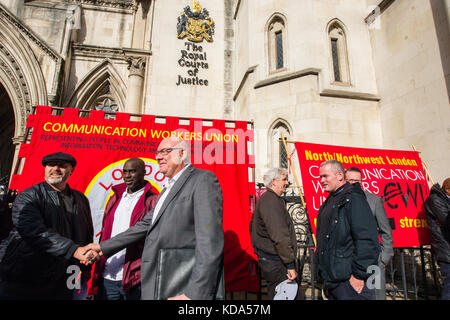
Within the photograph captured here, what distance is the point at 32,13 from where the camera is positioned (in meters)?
10.3

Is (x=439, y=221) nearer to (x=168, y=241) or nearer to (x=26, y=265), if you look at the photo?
(x=168, y=241)

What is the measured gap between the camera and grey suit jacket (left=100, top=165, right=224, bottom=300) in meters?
1.58

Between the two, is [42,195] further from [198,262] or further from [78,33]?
[78,33]

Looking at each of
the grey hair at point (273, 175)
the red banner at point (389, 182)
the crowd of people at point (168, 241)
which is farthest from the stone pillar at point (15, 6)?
the grey hair at point (273, 175)

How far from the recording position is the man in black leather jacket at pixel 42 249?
2.07 m

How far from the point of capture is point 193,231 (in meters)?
1.81

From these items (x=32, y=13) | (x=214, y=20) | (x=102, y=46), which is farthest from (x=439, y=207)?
(x=32, y=13)

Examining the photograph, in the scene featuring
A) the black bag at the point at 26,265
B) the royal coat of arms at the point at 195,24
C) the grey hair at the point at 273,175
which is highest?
the royal coat of arms at the point at 195,24

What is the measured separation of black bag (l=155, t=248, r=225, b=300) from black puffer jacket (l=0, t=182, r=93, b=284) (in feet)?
3.05

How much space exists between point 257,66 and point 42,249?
7.65 meters

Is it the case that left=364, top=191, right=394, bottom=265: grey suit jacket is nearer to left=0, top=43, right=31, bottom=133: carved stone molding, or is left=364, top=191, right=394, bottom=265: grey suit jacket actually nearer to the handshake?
the handshake

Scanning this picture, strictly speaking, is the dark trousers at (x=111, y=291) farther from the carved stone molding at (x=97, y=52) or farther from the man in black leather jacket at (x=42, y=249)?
the carved stone molding at (x=97, y=52)

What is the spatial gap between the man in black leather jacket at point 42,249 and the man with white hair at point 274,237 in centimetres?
174
